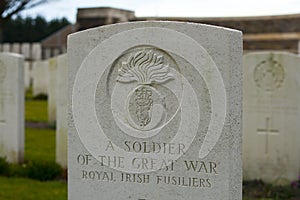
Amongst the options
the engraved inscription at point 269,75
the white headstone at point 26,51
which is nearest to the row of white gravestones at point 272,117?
the engraved inscription at point 269,75

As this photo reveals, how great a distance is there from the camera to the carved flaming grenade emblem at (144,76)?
3.38m

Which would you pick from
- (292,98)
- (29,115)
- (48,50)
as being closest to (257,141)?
(292,98)

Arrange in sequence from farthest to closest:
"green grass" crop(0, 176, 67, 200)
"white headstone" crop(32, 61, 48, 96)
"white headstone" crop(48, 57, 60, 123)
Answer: "white headstone" crop(32, 61, 48, 96) < "white headstone" crop(48, 57, 60, 123) < "green grass" crop(0, 176, 67, 200)

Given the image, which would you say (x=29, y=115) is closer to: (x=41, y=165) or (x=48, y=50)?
(x=41, y=165)

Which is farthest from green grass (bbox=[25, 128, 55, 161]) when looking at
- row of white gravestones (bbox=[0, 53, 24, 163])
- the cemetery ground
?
row of white gravestones (bbox=[0, 53, 24, 163])

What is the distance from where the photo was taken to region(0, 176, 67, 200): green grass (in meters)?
5.70

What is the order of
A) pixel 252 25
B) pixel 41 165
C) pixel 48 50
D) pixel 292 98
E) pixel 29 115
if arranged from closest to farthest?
pixel 292 98 < pixel 41 165 < pixel 29 115 < pixel 252 25 < pixel 48 50

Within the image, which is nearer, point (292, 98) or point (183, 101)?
point (183, 101)

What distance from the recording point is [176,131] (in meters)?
3.35

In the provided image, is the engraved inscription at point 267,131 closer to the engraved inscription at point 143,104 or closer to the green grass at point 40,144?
the green grass at point 40,144

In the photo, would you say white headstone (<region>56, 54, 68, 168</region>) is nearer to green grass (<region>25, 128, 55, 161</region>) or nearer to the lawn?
green grass (<region>25, 128, 55, 161</region>)

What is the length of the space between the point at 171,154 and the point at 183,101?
0.32 meters

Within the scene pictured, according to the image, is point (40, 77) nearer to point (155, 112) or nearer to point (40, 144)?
point (40, 144)

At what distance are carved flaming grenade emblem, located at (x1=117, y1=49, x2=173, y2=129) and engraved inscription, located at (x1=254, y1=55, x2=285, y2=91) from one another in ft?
10.3
